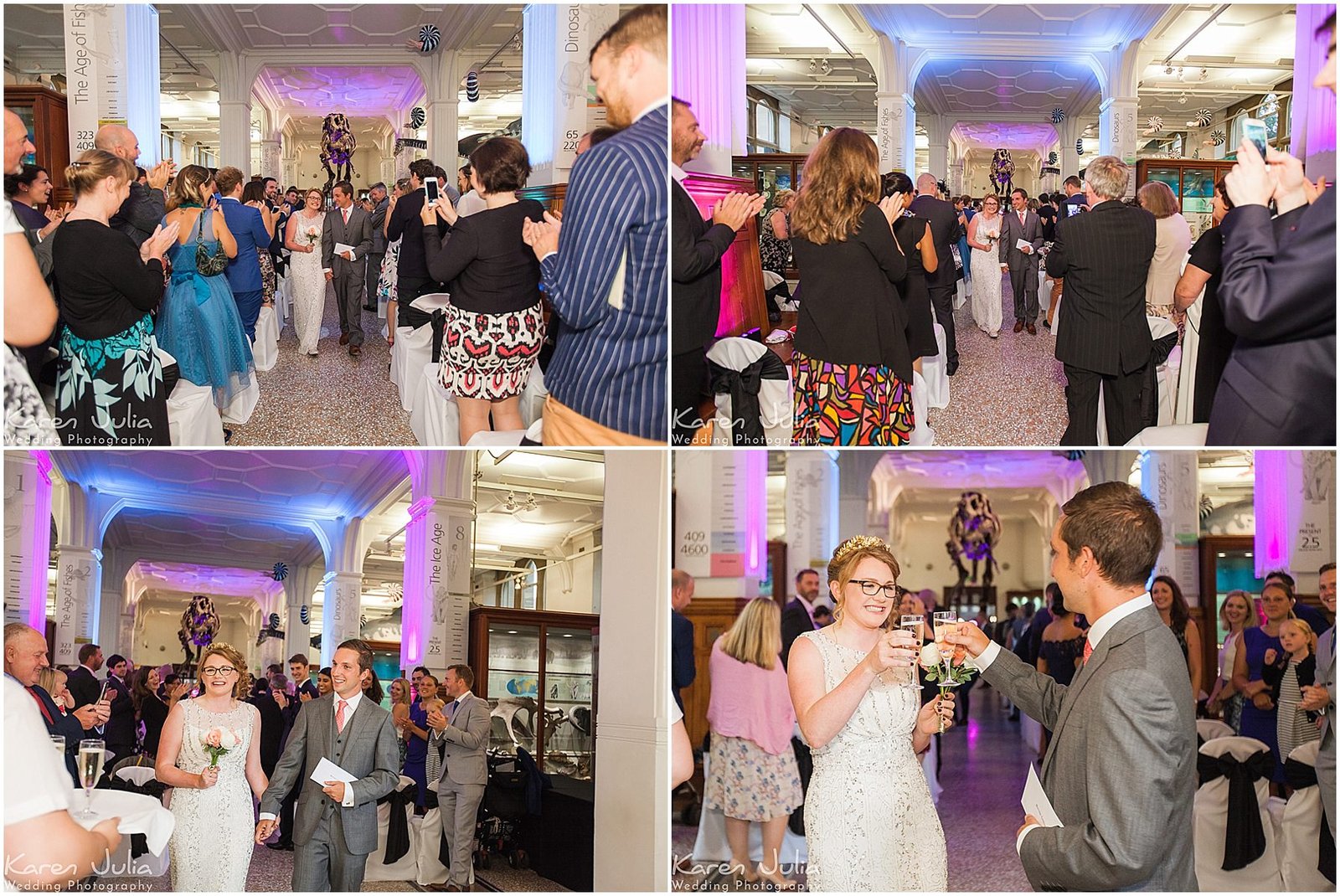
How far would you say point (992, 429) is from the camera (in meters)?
3.30

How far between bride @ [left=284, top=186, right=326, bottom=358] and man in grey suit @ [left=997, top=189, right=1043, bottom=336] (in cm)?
206

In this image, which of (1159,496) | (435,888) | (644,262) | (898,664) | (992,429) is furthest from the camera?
(1159,496)

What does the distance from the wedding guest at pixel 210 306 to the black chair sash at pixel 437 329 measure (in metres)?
0.53

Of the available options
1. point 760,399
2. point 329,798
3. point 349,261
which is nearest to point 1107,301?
point 760,399

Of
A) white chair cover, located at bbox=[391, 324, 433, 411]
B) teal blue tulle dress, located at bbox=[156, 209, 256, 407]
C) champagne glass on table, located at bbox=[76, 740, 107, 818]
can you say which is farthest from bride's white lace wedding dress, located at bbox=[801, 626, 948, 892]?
champagne glass on table, located at bbox=[76, 740, 107, 818]

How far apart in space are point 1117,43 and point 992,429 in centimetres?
123

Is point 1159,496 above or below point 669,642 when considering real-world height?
above

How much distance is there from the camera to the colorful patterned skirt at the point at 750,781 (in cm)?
318

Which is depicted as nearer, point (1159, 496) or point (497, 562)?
point (497, 562)

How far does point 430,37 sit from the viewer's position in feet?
10.0

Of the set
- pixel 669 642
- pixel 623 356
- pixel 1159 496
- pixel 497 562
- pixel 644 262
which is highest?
pixel 644 262

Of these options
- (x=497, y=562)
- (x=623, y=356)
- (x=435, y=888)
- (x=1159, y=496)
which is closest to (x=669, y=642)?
(x=497, y=562)

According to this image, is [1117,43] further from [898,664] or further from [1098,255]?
[898,664]

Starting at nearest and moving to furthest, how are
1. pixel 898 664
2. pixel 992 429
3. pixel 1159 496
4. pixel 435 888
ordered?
1. pixel 898 664
2. pixel 435 888
3. pixel 992 429
4. pixel 1159 496
